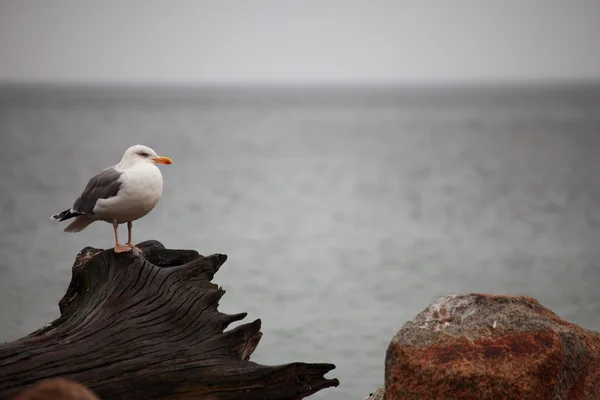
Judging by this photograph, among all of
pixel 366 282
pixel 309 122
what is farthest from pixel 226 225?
pixel 309 122

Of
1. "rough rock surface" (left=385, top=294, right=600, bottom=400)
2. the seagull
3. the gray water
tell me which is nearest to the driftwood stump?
the seagull

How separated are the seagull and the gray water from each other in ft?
27.9

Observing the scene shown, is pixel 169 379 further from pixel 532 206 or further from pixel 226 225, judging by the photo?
pixel 532 206

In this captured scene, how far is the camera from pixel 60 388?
339cm

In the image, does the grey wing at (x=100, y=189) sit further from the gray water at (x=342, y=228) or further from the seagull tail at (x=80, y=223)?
the gray water at (x=342, y=228)

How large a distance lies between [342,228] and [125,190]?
85.2 feet

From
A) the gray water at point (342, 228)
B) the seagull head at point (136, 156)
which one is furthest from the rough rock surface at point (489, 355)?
the gray water at point (342, 228)

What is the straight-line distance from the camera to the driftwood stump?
205 inches

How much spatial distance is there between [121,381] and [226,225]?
85.9 ft

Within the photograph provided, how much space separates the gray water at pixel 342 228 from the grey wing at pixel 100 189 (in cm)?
855

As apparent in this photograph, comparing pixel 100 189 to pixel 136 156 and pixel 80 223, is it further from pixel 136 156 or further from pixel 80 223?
pixel 80 223

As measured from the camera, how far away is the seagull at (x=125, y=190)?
6.37 meters

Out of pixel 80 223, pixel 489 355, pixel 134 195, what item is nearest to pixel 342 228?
pixel 80 223

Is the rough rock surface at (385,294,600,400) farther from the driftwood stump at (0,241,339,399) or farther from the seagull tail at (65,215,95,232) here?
the seagull tail at (65,215,95,232)
